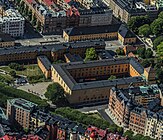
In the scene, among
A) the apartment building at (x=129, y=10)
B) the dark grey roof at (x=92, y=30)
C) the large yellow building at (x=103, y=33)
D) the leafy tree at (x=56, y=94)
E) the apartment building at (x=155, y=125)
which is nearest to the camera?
the apartment building at (x=155, y=125)

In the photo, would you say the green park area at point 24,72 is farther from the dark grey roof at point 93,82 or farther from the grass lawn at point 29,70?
the dark grey roof at point 93,82

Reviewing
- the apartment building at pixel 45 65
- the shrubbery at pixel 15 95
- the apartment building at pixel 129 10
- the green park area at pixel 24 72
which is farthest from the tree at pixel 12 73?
the apartment building at pixel 129 10

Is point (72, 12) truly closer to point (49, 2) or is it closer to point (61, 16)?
point (61, 16)

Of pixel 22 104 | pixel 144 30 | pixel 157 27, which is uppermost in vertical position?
pixel 157 27

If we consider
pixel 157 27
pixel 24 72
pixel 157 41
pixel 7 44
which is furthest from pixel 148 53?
pixel 7 44

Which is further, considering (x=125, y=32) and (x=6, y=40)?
(x=125, y=32)

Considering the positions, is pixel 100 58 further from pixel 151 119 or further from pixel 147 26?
pixel 151 119

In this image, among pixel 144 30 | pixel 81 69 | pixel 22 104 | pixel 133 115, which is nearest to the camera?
pixel 22 104

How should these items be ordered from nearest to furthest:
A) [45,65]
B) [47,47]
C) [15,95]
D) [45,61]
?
[15,95]
[45,65]
[45,61]
[47,47]
